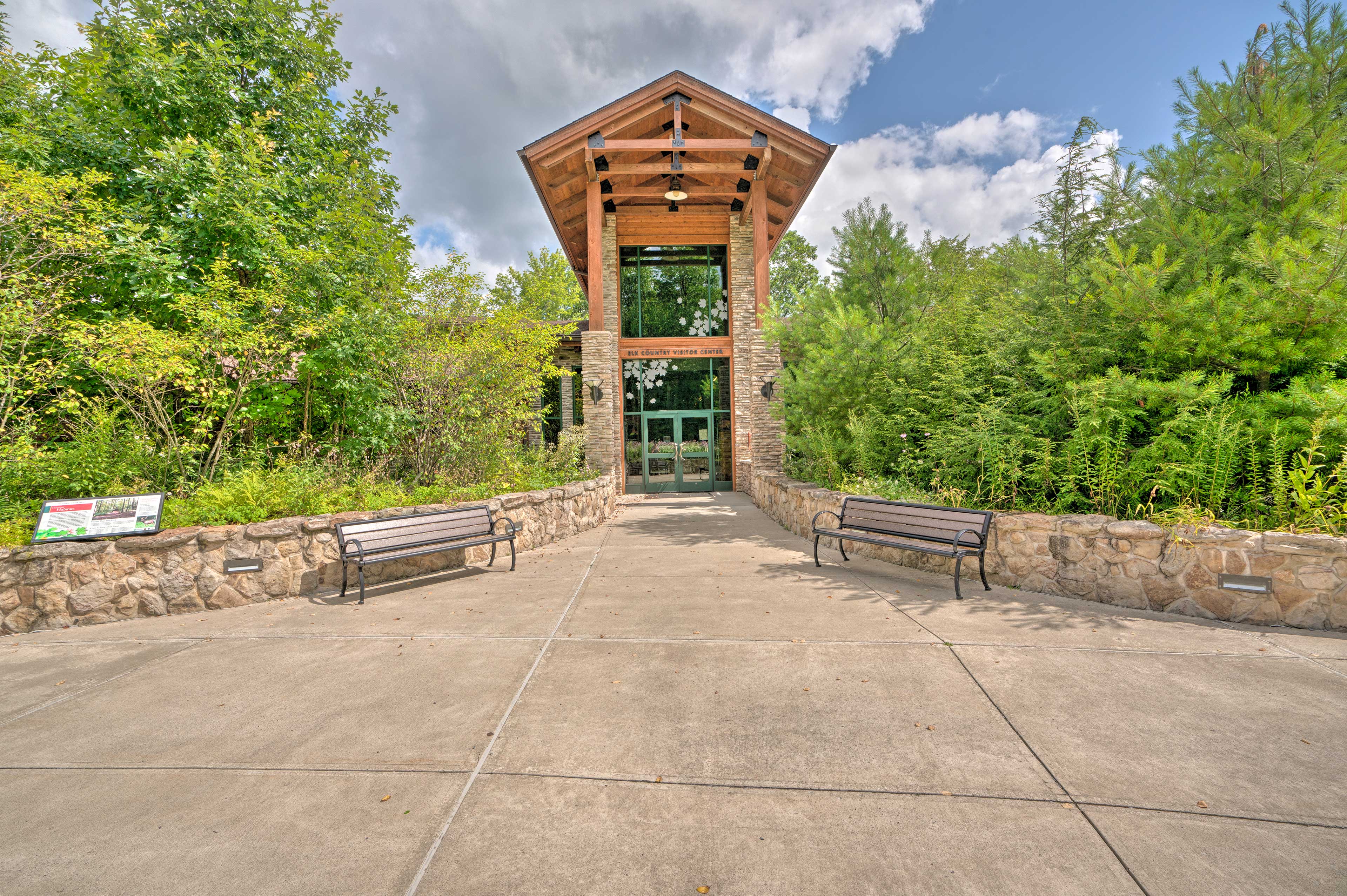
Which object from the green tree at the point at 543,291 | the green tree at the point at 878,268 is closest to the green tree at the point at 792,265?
the green tree at the point at 543,291

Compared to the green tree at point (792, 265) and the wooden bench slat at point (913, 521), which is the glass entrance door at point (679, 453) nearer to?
the wooden bench slat at point (913, 521)

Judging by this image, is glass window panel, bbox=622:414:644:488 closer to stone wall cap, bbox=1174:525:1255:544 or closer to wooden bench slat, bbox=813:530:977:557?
wooden bench slat, bbox=813:530:977:557

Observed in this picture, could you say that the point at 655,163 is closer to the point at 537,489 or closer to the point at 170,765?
the point at 537,489

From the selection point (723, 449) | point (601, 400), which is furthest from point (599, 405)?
point (723, 449)

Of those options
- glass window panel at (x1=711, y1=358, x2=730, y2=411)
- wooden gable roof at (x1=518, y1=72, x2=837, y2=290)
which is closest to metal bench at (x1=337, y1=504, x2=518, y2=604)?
glass window panel at (x1=711, y1=358, x2=730, y2=411)

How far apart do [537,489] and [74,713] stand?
17.3 feet

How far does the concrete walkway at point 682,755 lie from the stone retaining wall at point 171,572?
0.43m

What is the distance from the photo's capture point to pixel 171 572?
5.27 metres

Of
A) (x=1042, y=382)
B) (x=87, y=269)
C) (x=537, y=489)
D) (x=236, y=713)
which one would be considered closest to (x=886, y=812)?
(x=236, y=713)

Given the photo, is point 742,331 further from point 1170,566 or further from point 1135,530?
point 1170,566

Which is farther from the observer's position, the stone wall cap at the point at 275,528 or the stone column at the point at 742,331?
the stone column at the point at 742,331

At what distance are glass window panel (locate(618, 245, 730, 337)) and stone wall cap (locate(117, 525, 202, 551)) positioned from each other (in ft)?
34.2

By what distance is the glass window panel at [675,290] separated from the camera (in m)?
14.4

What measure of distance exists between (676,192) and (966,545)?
35.5 feet
